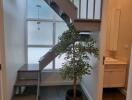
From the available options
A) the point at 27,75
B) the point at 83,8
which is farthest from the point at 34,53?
the point at 83,8

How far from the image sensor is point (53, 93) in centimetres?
433

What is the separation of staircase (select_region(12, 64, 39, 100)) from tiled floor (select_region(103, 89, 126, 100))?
65.7 inches

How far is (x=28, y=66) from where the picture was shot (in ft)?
15.1

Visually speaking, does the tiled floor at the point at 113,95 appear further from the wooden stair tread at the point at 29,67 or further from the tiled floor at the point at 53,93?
the wooden stair tread at the point at 29,67

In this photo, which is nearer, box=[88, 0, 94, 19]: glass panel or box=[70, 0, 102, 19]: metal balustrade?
box=[70, 0, 102, 19]: metal balustrade

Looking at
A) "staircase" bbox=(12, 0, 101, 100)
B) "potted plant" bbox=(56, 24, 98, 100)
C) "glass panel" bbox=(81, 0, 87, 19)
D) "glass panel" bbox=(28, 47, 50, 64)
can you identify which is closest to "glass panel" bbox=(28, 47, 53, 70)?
"glass panel" bbox=(28, 47, 50, 64)

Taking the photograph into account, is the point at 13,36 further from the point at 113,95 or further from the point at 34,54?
the point at 113,95

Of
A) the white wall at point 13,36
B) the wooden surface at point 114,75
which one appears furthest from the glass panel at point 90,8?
the white wall at point 13,36

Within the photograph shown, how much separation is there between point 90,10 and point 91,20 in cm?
35

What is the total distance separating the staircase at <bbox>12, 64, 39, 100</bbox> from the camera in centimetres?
383

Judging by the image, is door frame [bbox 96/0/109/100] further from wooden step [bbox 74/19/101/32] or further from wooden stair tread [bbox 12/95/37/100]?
wooden stair tread [bbox 12/95/37/100]

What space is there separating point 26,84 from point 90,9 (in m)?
2.18

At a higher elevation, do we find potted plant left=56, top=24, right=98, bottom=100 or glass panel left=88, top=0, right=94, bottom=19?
glass panel left=88, top=0, right=94, bottom=19

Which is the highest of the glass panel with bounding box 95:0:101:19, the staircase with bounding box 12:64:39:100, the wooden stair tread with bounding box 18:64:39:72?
the glass panel with bounding box 95:0:101:19
